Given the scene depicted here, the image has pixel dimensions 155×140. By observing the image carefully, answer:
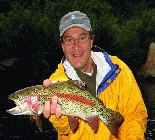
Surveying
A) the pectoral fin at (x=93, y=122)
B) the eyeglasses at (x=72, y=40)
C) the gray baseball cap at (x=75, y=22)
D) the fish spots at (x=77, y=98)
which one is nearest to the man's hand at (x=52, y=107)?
the fish spots at (x=77, y=98)

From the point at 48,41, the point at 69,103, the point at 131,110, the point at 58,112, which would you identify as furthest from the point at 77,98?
the point at 48,41

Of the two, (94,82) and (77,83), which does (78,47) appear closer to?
(94,82)

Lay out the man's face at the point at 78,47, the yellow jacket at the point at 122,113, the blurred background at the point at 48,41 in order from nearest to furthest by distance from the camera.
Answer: the yellow jacket at the point at 122,113, the man's face at the point at 78,47, the blurred background at the point at 48,41

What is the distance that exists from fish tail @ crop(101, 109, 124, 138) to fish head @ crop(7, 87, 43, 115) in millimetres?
834

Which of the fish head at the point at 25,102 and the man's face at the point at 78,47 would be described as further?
the man's face at the point at 78,47

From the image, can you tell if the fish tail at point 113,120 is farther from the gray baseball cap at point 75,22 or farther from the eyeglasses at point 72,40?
the gray baseball cap at point 75,22

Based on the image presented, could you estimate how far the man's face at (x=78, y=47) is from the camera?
188 inches

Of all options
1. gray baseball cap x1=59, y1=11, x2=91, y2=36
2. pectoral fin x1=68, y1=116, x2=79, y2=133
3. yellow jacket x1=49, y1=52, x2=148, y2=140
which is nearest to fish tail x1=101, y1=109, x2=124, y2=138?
yellow jacket x1=49, y1=52, x2=148, y2=140

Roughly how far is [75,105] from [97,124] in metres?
0.35

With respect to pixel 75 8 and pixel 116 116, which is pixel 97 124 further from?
pixel 75 8

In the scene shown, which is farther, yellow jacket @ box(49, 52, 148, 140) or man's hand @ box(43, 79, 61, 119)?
yellow jacket @ box(49, 52, 148, 140)

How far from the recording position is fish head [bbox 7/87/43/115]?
424cm

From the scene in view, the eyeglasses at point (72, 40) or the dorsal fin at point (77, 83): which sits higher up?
the eyeglasses at point (72, 40)

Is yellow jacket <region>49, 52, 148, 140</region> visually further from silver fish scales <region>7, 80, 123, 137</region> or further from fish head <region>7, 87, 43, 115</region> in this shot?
fish head <region>7, 87, 43, 115</region>
